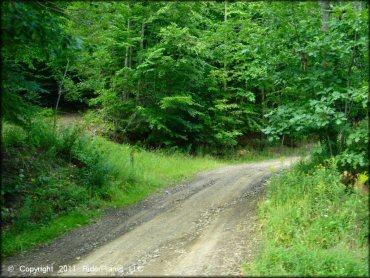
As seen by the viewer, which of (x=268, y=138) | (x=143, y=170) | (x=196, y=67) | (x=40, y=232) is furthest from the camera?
(x=196, y=67)

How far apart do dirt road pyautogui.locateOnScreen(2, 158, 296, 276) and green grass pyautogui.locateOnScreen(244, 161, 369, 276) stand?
1.64ft

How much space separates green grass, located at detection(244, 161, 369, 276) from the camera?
211 inches

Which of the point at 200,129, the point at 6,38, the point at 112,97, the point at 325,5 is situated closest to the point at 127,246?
the point at 6,38

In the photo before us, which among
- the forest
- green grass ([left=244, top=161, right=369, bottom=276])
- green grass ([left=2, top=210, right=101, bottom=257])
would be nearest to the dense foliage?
the forest

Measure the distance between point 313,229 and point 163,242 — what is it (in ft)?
9.85

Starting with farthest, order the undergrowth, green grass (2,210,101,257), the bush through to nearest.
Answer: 1. the bush
2. the undergrowth
3. green grass (2,210,101,257)

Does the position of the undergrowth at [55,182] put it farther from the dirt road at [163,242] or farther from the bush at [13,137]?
the dirt road at [163,242]

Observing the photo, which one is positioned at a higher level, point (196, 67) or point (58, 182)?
point (196, 67)

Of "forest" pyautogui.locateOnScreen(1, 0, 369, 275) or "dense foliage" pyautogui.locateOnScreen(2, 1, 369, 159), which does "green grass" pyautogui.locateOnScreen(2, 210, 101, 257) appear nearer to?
"forest" pyautogui.locateOnScreen(1, 0, 369, 275)

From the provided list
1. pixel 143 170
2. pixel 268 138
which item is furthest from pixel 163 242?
pixel 143 170

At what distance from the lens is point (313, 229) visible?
21.3 feet

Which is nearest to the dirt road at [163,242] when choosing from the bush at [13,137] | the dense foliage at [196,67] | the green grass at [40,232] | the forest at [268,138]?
the green grass at [40,232]

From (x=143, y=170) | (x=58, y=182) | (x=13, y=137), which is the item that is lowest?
(x=143, y=170)

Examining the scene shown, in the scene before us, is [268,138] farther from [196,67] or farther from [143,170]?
[196,67]
